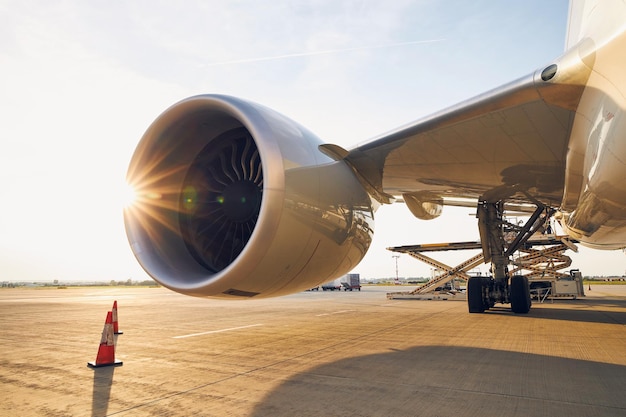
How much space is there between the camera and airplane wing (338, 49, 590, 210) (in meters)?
4.00

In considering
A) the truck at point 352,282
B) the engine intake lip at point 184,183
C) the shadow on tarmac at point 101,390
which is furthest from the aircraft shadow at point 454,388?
the truck at point 352,282

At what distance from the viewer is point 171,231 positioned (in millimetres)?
4910

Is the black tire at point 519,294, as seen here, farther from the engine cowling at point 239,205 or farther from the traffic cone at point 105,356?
the traffic cone at point 105,356

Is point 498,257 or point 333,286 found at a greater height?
point 498,257

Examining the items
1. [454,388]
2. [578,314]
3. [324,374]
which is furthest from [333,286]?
[454,388]

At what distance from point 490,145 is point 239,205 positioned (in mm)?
3181

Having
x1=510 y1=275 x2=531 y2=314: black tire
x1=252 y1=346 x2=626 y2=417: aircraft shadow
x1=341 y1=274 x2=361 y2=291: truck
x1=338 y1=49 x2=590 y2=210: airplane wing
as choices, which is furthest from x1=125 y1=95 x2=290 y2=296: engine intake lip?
x1=341 y1=274 x2=361 y2=291: truck

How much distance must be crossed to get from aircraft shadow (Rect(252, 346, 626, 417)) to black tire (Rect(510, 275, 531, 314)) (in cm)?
595

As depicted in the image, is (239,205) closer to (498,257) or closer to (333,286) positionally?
(498,257)

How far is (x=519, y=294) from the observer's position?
32.9 feet

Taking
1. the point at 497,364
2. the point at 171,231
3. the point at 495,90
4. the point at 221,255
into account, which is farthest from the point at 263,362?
the point at 495,90

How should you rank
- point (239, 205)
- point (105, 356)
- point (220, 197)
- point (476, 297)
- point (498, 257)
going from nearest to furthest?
point (105, 356)
point (239, 205)
point (220, 197)
point (498, 257)
point (476, 297)

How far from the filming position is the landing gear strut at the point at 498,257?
9.16 metres

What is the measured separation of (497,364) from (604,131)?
2.42 meters
